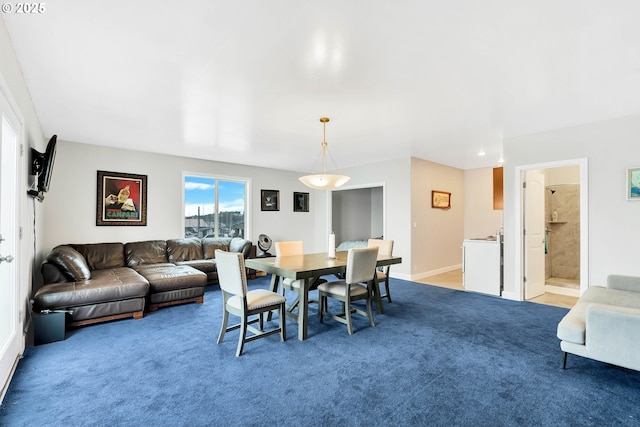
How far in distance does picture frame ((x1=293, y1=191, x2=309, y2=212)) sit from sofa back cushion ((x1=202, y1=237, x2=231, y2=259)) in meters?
2.09

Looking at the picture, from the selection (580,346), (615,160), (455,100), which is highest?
(455,100)

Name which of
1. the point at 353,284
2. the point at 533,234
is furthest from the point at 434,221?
the point at 353,284

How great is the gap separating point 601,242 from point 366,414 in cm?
375

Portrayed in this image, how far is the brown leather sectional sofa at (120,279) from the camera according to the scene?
3.32 meters

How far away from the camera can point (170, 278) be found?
4.11 metres

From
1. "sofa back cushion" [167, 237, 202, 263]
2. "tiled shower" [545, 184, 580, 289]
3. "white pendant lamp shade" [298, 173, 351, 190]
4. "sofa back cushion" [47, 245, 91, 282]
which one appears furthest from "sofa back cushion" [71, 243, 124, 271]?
"tiled shower" [545, 184, 580, 289]

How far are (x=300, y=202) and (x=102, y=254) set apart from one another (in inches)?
168

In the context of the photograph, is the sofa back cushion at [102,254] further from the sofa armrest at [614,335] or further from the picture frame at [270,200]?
the sofa armrest at [614,335]

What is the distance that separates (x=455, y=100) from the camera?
317cm

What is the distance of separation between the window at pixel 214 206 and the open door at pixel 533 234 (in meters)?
5.27

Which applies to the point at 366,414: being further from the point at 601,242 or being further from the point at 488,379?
the point at 601,242

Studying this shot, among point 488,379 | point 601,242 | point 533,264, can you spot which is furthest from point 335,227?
point 488,379

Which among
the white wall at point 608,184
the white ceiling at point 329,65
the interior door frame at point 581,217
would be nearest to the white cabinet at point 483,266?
the interior door frame at point 581,217

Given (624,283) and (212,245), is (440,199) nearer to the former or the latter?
(624,283)
